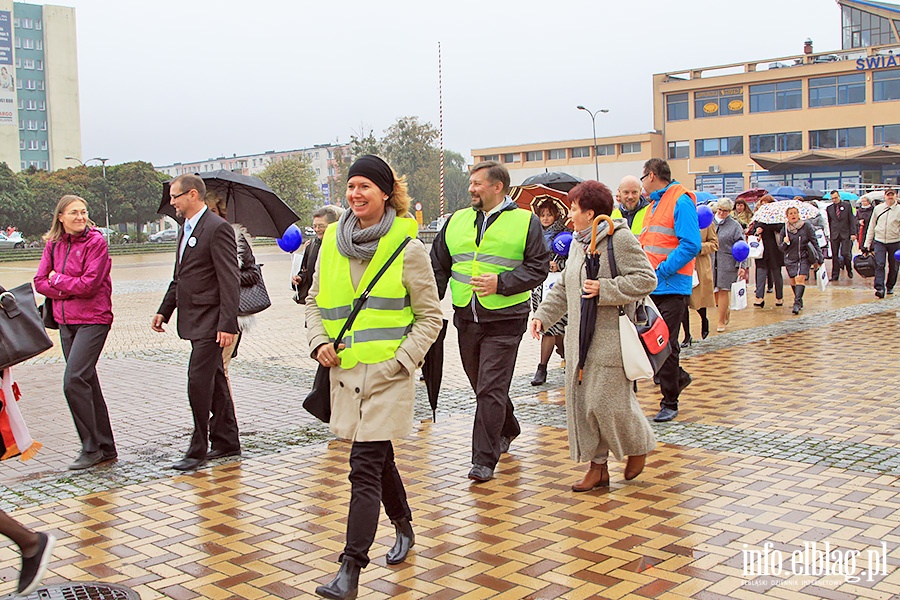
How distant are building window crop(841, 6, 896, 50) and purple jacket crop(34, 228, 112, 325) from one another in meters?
85.7

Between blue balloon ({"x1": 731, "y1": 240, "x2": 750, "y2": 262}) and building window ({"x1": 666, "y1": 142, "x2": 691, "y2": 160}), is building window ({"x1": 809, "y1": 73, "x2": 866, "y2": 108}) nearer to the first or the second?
building window ({"x1": 666, "y1": 142, "x2": 691, "y2": 160})

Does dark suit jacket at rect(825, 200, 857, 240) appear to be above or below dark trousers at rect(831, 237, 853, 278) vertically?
above

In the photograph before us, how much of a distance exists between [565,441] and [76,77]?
12883cm

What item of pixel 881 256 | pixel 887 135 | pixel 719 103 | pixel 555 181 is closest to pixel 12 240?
pixel 719 103

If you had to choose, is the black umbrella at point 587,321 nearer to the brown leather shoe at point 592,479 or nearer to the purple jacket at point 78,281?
the brown leather shoe at point 592,479

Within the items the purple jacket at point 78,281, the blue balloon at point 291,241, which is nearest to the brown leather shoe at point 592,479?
the purple jacket at point 78,281

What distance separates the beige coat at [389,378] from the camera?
405 cm

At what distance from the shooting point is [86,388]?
21.1 ft

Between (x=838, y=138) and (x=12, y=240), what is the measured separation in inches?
2315

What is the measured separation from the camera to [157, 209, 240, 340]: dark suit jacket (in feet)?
20.4

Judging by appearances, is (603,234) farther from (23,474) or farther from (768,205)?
(768,205)

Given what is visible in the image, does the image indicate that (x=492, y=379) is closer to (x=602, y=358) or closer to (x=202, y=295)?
(x=602, y=358)

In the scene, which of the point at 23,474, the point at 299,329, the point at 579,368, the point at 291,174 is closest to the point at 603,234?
the point at 579,368

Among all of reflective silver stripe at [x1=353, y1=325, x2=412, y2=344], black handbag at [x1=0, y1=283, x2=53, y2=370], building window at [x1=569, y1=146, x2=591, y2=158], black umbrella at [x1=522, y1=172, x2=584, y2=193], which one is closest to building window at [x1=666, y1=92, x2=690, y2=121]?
building window at [x1=569, y1=146, x2=591, y2=158]
